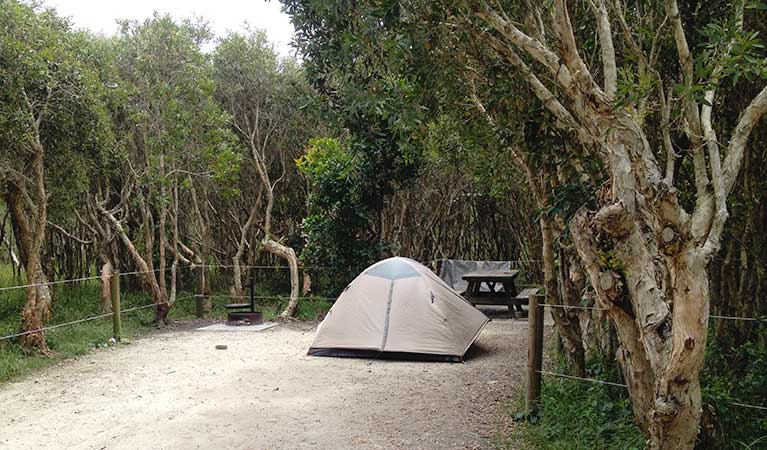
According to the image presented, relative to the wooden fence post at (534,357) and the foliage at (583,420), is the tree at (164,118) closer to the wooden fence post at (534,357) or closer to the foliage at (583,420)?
the wooden fence post at (534,357)

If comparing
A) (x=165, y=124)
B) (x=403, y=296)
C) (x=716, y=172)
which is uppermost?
(x=165, y=124)

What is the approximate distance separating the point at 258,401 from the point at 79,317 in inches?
226

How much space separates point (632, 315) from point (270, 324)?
25.9ft

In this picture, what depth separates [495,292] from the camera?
11.1 meters

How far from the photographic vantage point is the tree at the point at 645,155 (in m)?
2.77

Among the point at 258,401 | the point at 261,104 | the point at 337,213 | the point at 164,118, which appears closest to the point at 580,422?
the point at 258,401

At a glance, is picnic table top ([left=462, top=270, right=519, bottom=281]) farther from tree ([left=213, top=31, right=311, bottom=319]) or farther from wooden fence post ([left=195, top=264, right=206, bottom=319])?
wooden fence post ([left=195, top=264, right=206, bottom=319])

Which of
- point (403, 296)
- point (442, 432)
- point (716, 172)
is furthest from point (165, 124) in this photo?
point (716, 172)

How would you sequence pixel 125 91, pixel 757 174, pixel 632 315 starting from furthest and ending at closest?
pixel 125 91, pixel 757 174, pixel 632 315

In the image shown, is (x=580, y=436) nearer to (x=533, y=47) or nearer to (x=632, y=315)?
(x=632, y=315)

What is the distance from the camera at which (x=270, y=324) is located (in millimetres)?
10414

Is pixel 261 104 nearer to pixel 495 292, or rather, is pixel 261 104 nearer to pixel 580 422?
pixel 495 292

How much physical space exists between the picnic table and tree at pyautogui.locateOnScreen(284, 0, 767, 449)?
249 inches

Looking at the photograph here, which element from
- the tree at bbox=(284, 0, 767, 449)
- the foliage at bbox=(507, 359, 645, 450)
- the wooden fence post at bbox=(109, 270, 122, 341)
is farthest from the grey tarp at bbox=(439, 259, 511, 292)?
the tree at bbox=(284, 0, 767, 449)
